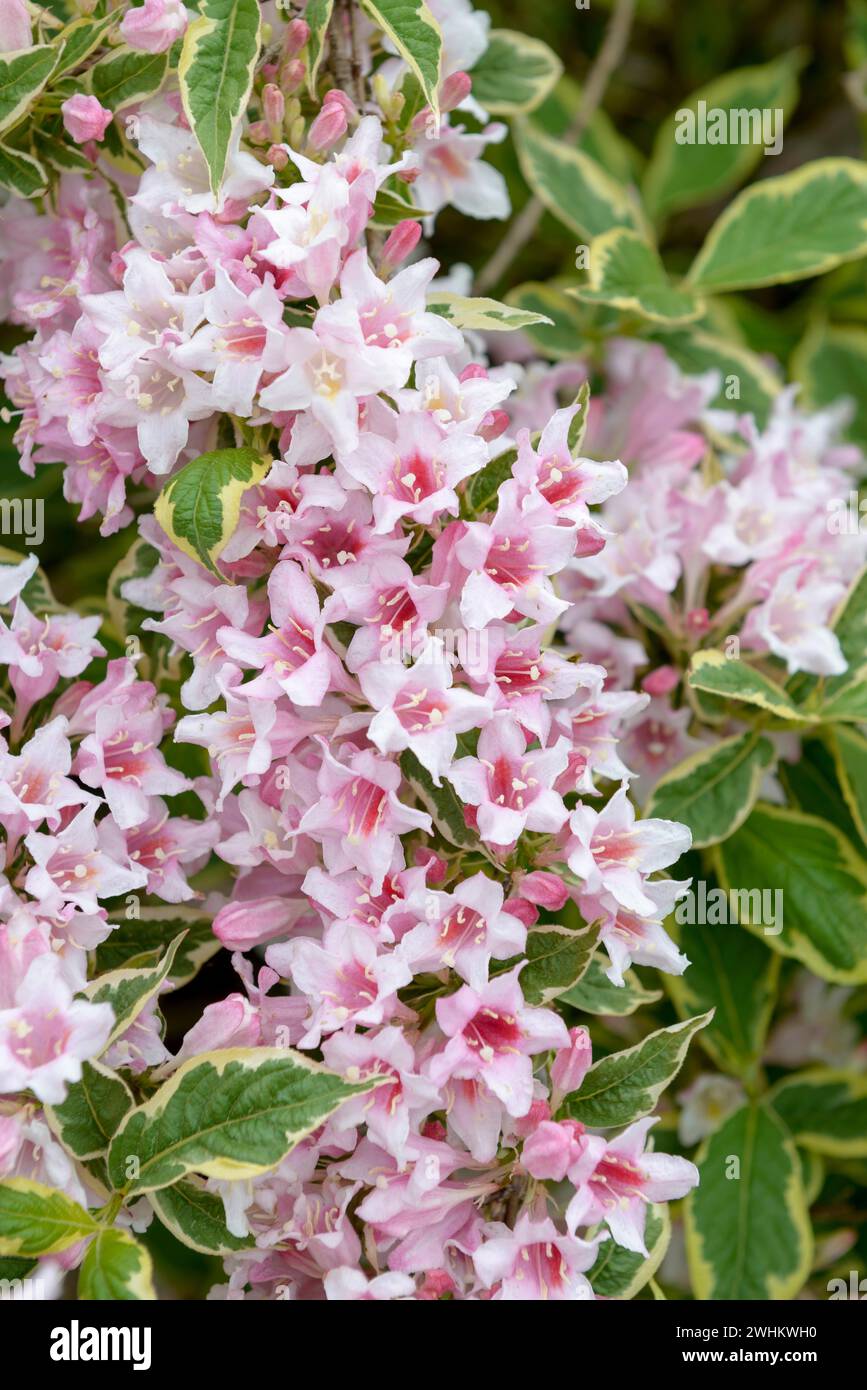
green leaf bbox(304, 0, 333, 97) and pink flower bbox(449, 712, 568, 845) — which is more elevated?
green leaf bbox(304, 0, 333, 97)

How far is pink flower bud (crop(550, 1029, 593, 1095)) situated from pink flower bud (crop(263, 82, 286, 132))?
0.77m

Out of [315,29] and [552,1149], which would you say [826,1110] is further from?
[315,29]

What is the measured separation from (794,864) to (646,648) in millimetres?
283

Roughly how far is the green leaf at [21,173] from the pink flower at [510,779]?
64 cm

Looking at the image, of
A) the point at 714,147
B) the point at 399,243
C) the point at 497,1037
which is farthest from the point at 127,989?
the point at 714,147

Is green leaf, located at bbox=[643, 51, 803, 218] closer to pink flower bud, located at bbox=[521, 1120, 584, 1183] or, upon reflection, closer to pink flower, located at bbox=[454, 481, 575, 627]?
pink flower, located at bbox=[454, 481, 575, 627]

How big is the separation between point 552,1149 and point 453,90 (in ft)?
2.95

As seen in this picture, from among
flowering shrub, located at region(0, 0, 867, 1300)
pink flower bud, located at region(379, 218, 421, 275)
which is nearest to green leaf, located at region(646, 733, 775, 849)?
flowering shrub, located at region(0, 0, 867, 1300)

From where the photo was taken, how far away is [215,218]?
114cm

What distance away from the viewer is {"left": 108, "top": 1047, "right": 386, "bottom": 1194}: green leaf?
3.30 ft

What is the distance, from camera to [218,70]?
3.67 feet

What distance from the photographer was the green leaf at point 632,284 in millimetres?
1599
